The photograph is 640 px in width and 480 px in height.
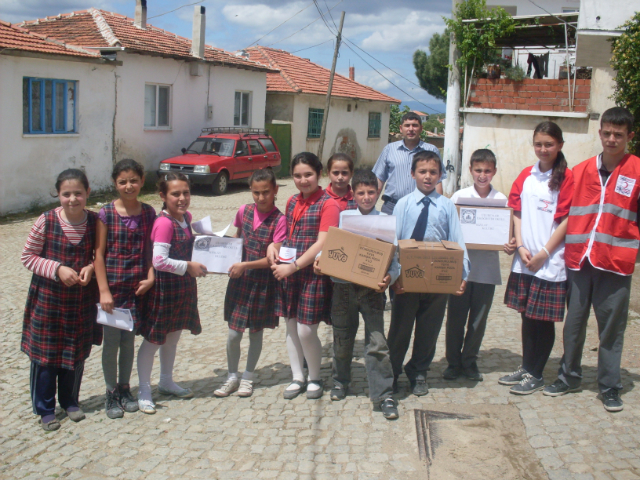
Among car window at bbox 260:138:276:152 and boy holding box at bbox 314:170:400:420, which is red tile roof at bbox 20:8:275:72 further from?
boy holding box at bbox 314:170:400:420

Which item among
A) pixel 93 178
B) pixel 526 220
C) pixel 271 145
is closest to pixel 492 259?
pixel 526 220

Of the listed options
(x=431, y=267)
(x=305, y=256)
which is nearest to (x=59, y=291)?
(x=305, y=256)

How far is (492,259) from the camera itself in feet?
14.1

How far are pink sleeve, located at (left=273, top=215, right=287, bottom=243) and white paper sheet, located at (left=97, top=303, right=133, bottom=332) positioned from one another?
1080 mm

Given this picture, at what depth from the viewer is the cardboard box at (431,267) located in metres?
3.77

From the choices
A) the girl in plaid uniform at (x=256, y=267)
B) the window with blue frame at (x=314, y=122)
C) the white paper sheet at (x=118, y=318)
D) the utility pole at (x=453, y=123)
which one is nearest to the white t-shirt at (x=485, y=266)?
the girl in plaid uniform at (x=256, y=267)

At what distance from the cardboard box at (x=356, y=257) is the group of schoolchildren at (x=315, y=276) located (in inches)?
4.1

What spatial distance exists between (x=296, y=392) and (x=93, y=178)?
12.0 metres

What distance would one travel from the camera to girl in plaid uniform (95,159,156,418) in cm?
378

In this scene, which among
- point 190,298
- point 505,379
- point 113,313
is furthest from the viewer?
point 505,379

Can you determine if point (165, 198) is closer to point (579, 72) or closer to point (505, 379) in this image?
point (505, 379)

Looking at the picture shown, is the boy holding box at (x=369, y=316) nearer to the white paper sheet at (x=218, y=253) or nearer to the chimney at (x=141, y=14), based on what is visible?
the white paper sheet at (x=218, y=253)

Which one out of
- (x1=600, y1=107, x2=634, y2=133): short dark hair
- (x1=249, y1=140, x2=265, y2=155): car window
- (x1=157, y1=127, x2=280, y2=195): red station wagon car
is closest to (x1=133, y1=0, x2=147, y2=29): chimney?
(x1=157, y1=127, x2=280, y2=195): red station wagon car

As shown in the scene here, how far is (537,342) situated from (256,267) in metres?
2.09
